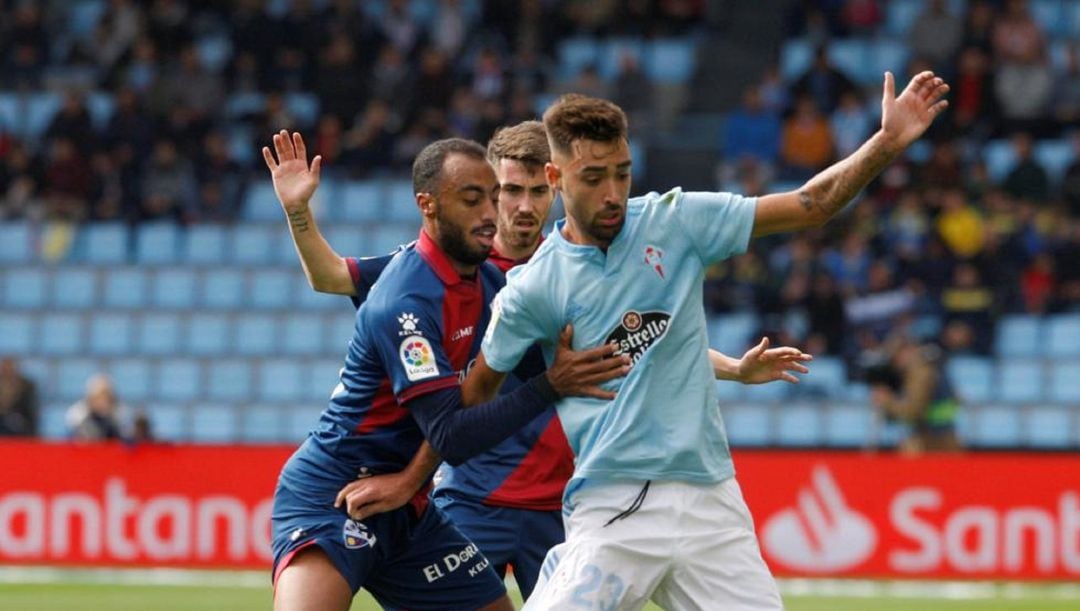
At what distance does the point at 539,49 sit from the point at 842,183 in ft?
53.0

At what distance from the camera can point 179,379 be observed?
19.7 meters

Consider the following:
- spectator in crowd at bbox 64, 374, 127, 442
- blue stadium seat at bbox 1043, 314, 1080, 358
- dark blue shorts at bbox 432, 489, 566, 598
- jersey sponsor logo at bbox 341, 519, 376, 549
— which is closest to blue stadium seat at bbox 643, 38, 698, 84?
blue stadium seat at bbox 1043, 314, 1080, 358

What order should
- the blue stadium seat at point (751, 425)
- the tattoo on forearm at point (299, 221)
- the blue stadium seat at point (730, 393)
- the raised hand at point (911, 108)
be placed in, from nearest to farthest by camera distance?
the raised hand at point (911, 108) → the tattoo on forearm at point (299, 221) → the blue stadium seat at point (751, 425) → the blue stadium seat at point (730, 393)

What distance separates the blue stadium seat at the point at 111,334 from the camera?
794 inches

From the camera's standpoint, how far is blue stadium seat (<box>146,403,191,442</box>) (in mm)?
19125

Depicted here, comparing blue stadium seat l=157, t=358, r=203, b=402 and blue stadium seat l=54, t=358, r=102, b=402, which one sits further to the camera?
blue stadium seat l=54, t=358, r=102, b=402

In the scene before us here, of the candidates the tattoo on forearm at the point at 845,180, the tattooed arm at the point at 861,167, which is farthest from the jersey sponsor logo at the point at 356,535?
the tattoo on forearm at the point at 845,180

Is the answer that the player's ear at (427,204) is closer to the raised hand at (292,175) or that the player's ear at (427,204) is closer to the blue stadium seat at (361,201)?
the raised hand at (292,175)

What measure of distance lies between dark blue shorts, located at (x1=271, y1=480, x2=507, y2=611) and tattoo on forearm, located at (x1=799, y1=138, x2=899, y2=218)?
201 cm

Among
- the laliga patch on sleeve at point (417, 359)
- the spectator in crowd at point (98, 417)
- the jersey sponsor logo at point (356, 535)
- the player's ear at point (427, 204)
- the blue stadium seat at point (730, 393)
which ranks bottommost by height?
the blue stadium seat at point (730, 393)

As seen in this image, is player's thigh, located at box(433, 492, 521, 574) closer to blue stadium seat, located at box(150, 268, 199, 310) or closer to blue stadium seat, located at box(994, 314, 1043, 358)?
blue stadium seat, located at box(994, 314, 1043, 358)

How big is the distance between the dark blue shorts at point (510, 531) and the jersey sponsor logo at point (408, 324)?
1.63 m

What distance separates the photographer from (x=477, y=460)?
8.05m

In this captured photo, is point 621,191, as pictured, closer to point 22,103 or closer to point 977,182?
point 977,182
